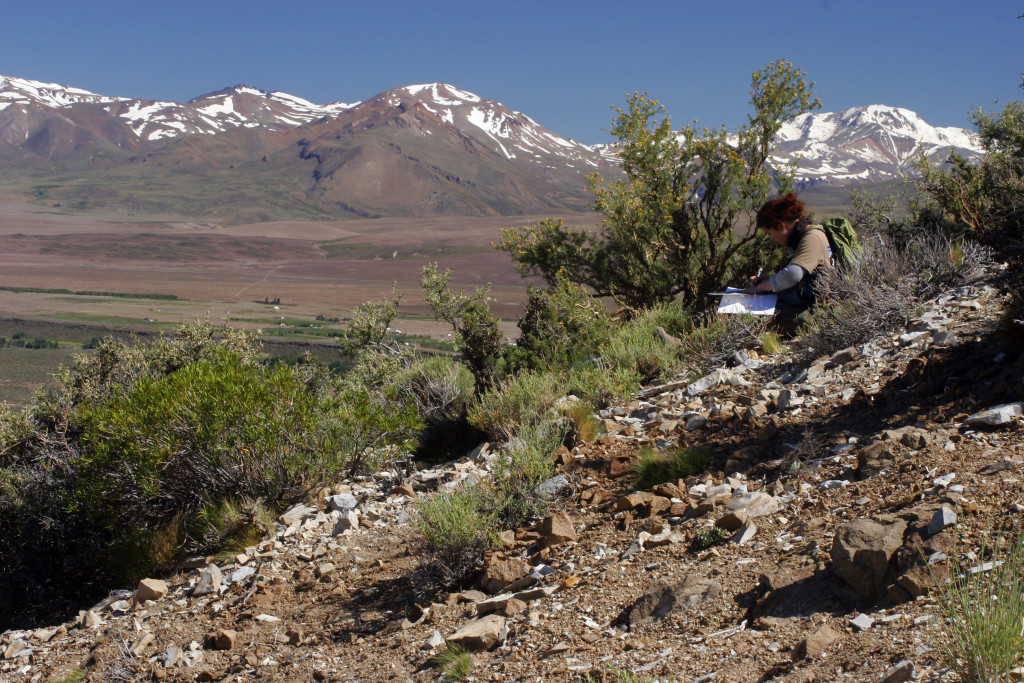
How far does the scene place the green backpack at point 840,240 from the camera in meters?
7.32

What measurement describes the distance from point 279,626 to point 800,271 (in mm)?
5430

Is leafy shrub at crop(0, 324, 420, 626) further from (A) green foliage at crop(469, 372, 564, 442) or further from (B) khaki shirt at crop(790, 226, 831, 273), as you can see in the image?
(B) khaki shirt at crop(790, 226, 831, 273)

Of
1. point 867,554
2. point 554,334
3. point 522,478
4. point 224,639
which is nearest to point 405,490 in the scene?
point 522,478

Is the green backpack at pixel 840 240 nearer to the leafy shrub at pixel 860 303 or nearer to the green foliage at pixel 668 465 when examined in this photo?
the leafy shrub at pixel 860 303

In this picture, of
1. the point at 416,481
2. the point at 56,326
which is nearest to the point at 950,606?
the point at 416,481

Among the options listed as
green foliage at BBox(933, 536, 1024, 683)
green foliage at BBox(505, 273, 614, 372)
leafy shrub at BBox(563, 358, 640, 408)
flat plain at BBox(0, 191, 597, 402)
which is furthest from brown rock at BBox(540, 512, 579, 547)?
flat plain at BBox(0, 191, 597, 402)

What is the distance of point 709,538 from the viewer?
3602 mm

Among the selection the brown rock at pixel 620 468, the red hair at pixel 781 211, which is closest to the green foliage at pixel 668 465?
the brown rock at pixel 620 468

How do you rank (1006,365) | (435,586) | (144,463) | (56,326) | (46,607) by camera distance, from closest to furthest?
(435,586)
(1006,365)
(144,463)
(46,607)
(56,326)

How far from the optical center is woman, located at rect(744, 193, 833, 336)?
23.4 feet

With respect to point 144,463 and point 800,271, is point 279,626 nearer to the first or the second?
point 144,463

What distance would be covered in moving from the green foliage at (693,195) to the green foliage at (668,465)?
5805 mm

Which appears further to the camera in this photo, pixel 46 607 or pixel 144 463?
pixel 46 607

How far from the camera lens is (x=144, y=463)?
5.58 meters
